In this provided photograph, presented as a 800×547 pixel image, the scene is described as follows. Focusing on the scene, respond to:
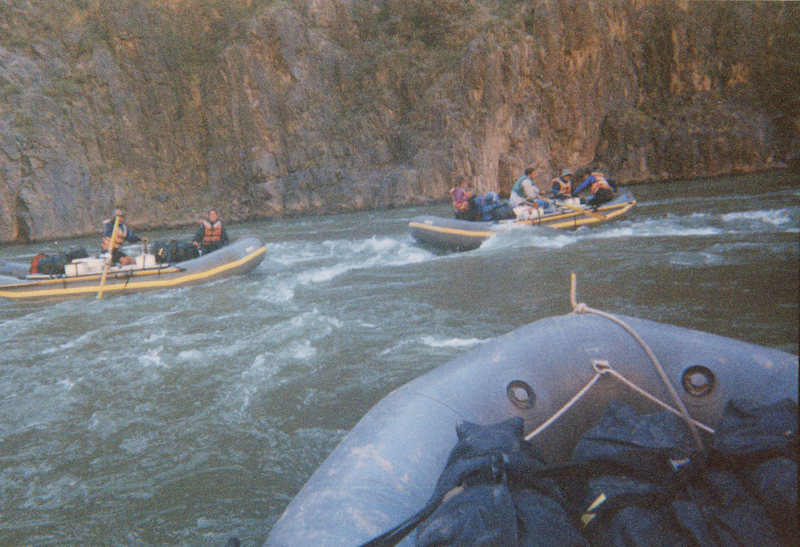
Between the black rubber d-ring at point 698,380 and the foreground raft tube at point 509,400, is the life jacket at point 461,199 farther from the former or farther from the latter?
the black rubber d-ring at point 698,380

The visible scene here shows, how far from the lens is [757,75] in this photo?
24.0 meters

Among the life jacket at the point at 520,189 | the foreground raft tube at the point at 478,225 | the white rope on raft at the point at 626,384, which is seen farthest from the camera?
the life jacket at the point at 520,189

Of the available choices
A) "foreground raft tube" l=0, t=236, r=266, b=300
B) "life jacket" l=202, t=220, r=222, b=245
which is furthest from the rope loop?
"life jacket" l=202, t=220, r=222, b=245

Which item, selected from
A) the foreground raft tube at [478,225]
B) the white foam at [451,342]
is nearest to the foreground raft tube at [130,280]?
the foreground raft tube at [478,225]

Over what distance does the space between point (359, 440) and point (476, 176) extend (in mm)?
23071

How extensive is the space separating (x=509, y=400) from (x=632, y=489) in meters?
0.67

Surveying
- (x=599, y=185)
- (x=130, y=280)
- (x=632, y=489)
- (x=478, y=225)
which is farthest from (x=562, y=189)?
(x=632, y=489)

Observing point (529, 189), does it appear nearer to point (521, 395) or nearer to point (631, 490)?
point (521, 395)

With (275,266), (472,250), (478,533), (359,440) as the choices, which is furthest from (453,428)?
(275,266)

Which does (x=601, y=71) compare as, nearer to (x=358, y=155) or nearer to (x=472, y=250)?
(x=358, y=155)

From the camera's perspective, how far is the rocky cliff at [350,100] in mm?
24188

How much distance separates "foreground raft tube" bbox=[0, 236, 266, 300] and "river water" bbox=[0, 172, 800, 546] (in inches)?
7.3

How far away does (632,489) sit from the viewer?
1421mm

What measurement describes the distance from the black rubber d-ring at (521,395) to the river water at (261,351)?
0.81 metres
